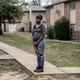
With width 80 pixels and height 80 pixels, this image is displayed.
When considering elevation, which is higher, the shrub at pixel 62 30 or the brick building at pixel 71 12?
the brick building at pixel 71 12

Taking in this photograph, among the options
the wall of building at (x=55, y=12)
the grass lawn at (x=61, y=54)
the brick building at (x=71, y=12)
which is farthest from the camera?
the wall of building at (x=55, y=12)

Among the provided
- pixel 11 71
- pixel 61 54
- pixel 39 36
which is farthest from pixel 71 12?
pixel 39 36

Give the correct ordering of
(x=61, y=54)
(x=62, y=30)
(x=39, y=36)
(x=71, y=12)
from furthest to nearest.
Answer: (x=71, y=12)
(x=62, y=30)
(x=61, y=54)
(x=39, y=36)

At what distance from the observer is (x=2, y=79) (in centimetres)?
1109

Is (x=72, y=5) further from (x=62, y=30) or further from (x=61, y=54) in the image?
(x=61, y=54)

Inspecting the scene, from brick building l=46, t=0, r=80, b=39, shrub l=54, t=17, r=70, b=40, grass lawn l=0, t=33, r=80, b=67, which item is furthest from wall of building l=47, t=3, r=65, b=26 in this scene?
grass lawn l=0, t=33, r=80, b=67

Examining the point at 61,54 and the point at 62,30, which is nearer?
the point at 61,54

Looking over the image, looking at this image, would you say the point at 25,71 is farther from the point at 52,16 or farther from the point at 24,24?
the point at 24,24

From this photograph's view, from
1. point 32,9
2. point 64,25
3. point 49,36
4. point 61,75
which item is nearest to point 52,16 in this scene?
point 49,36

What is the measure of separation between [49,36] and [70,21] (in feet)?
15.2

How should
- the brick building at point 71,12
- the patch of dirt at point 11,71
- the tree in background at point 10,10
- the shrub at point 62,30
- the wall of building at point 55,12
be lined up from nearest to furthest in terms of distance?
the patch of dirt at point 11,71 < the brick building at point 71,12 < the shrub at point 62,30 < the wall of building at point 55,12 < the tree in background at point 10,10

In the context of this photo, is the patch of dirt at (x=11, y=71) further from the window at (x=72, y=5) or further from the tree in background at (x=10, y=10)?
the tree in background at (x=10, y=10)

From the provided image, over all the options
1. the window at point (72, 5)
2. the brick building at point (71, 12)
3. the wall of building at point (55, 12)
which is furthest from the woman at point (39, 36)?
the wall of building at point (55, 12)

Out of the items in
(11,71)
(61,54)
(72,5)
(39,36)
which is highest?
(72,5)
